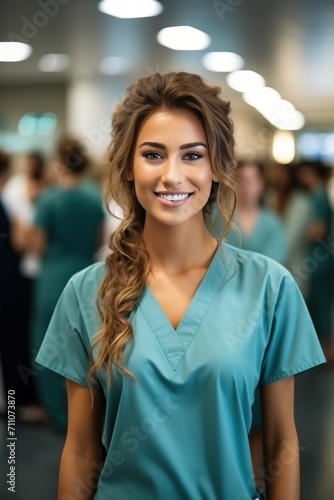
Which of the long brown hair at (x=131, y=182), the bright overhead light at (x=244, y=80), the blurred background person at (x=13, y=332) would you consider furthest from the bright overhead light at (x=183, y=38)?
the long brown hair at (x=131, y=182)

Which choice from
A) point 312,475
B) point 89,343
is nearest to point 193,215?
point 89,343

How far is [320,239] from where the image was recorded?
1.96 meters

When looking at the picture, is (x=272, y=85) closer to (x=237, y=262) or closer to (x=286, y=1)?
(x=286, y=1)

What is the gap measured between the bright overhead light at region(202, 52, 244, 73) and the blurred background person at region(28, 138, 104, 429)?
0.48m

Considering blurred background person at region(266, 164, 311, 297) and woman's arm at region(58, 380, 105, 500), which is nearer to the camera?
woman's arm at region(58, 380, 105, 500)

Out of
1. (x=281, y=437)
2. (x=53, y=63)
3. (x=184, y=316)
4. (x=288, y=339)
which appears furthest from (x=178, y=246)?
(x=53, y=63)

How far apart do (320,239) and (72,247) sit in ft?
2.46

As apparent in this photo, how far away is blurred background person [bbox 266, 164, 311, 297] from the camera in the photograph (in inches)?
74.6

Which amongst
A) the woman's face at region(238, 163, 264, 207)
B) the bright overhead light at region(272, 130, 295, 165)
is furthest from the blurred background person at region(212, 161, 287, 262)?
the bright overhead light at region(272, 130, 295, 165)

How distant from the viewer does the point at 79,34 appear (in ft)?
5.93

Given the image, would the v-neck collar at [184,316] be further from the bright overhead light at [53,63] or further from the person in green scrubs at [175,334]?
the bright overhead light at [53,63]

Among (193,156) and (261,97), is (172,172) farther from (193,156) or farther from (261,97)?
(261,97)

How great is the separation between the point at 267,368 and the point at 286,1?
101cm

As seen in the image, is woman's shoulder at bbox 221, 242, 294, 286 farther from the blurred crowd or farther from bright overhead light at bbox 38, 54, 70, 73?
bright overhead light at bbox 38, 54, 70, 73
